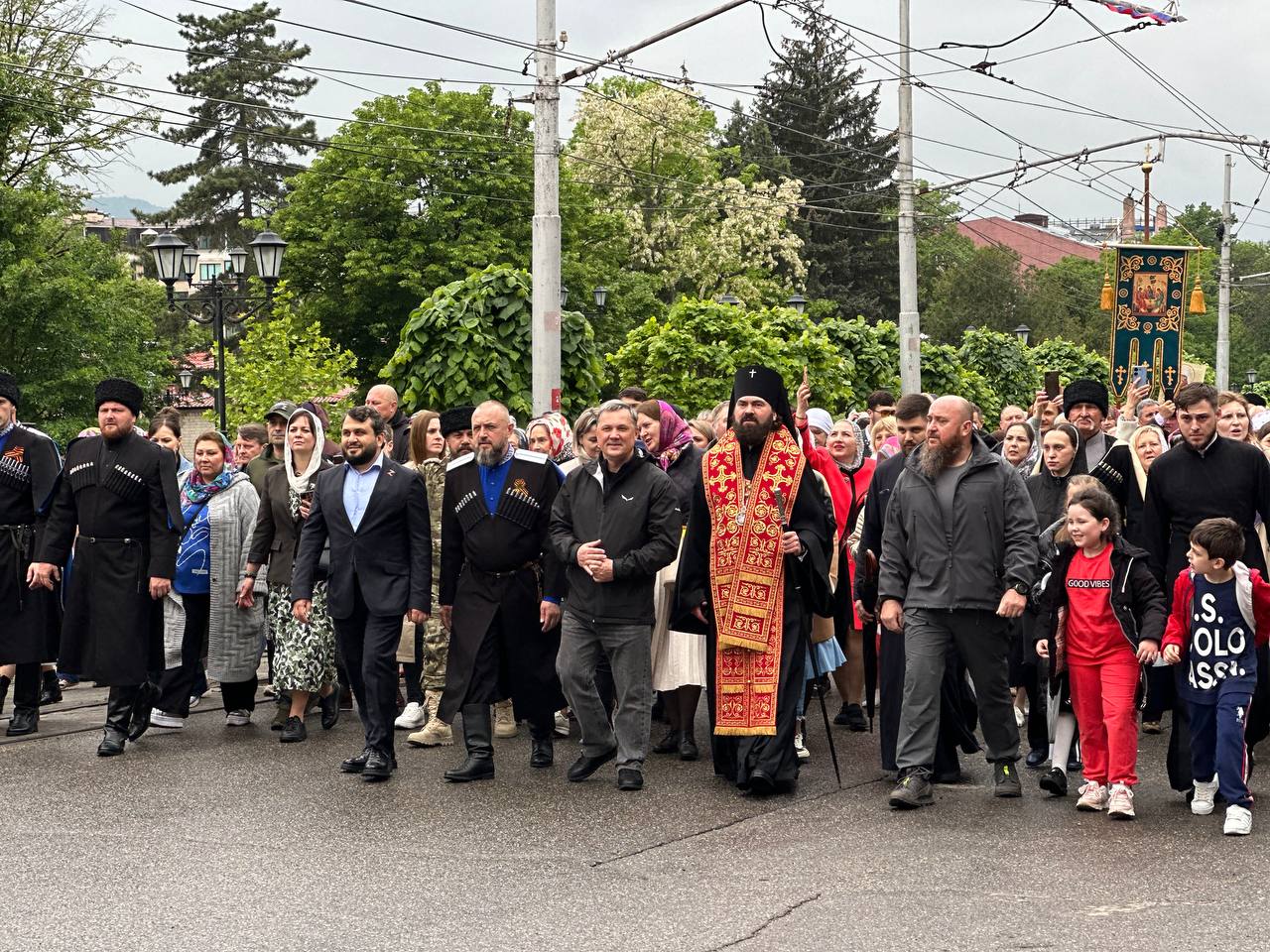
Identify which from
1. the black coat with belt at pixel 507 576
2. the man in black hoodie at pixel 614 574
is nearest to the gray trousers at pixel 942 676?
the man in black hoodie at pixel 614 574

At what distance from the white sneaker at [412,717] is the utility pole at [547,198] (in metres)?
6.01

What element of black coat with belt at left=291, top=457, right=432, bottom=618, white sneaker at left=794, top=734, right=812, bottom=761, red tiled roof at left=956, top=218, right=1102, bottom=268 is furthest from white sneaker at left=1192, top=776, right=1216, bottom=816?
red tiled roof at left=956, top=218, right=1102, bottom=268

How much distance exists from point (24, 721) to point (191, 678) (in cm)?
103

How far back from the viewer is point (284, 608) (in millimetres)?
10789

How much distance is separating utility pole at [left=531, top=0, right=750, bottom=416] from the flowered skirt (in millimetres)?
6324

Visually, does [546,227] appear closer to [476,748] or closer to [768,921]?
[476,748]

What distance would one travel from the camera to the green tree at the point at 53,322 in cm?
3569

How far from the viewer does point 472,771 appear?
30.4 ft

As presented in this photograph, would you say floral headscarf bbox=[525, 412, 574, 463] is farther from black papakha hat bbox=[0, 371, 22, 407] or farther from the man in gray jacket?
the man in gray jacket

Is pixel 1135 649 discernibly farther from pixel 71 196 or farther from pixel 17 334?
pixel 71 196

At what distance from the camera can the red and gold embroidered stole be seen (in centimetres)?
909

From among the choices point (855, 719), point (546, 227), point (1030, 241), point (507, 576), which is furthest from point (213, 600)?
point (1030, 241)

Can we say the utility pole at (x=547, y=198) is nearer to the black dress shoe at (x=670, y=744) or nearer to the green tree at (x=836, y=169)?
the black dress shoe at (x=670, y=744)

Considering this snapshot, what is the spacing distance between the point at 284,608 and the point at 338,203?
39.9 metres
